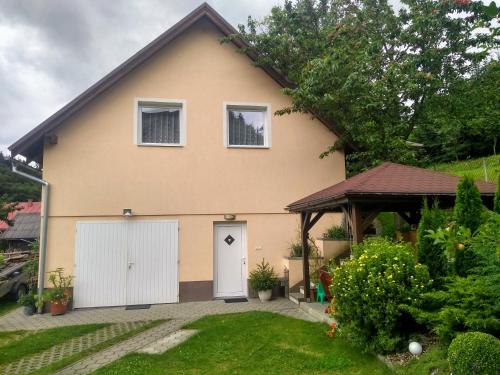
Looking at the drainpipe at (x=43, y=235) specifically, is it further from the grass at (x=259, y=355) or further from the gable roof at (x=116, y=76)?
the grass at (x=259, y=355)

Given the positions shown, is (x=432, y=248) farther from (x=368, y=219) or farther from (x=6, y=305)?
(x=6, y=305)

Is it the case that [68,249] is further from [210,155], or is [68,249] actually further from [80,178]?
[210,155]

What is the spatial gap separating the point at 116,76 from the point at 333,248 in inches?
303

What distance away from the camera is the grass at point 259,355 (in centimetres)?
Answer: 532

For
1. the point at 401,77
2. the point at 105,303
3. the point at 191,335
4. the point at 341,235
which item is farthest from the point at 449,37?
the point at 105,303

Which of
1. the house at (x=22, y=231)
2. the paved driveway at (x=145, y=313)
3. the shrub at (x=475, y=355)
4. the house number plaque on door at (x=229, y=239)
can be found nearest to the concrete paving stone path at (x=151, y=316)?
the paved driveway at (x=145, y=313)

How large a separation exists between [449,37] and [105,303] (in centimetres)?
1260

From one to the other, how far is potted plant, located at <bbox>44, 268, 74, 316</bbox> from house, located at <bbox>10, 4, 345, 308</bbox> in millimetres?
207

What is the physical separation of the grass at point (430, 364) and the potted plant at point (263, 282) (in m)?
5.60

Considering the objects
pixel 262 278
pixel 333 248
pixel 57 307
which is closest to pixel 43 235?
pixel 57 307

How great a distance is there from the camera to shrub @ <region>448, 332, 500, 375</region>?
370 centimetres

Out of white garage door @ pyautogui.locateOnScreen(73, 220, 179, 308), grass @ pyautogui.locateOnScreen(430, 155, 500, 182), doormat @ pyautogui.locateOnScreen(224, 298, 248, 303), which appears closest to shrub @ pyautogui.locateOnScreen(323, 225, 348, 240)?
doormat @ pyautogui.locateOnScreen(224, 298, 248, 303)

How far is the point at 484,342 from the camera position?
383 cm

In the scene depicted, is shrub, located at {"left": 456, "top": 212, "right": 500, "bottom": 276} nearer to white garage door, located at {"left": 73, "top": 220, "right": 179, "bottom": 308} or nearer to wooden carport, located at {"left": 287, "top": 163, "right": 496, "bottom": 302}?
wooden carport, located at {"left": 287, "top": 163, "right": 496, "bottom": 302}
